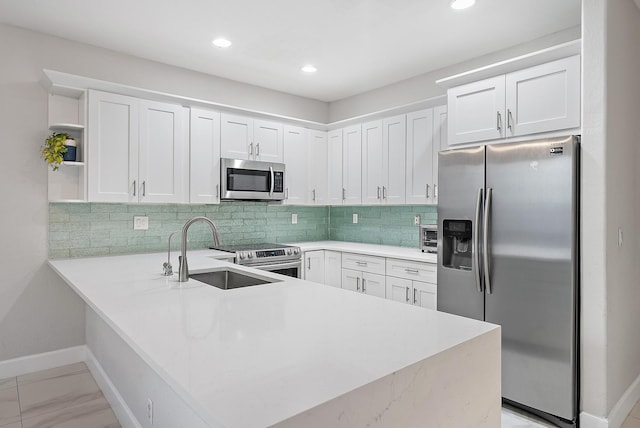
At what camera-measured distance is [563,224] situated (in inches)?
92.7

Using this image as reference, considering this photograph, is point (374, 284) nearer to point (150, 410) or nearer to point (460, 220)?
point (460, 220)

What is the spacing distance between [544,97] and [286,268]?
2.57m

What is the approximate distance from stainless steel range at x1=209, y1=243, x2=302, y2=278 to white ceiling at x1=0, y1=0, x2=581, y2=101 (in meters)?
1.77

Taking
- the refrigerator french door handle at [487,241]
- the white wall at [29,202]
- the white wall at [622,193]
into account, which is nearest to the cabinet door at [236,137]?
the white wall at [29,202]

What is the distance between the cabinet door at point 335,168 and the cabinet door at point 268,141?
691 mm

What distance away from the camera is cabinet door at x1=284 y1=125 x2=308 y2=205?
4.38m

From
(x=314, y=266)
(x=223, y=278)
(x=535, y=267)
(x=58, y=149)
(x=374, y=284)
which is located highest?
(x=58, y=149)

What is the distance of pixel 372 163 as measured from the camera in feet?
14.0

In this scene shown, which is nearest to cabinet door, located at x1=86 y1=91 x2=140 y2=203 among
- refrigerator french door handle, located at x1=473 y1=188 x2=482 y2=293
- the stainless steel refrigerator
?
the stainless steel refrigerator

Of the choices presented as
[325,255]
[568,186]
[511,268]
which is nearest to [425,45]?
[568,186]

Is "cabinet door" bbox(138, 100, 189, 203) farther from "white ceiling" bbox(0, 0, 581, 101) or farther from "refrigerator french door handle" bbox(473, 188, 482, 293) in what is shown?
"refrigerator french door handle" bbox(473, 188, 482, 293)

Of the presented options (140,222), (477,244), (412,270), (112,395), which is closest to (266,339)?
(477,244)

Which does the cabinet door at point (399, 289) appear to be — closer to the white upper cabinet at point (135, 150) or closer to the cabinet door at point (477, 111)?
the cabinet door at point (477, 111)

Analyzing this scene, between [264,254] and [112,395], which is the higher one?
[264,254]
